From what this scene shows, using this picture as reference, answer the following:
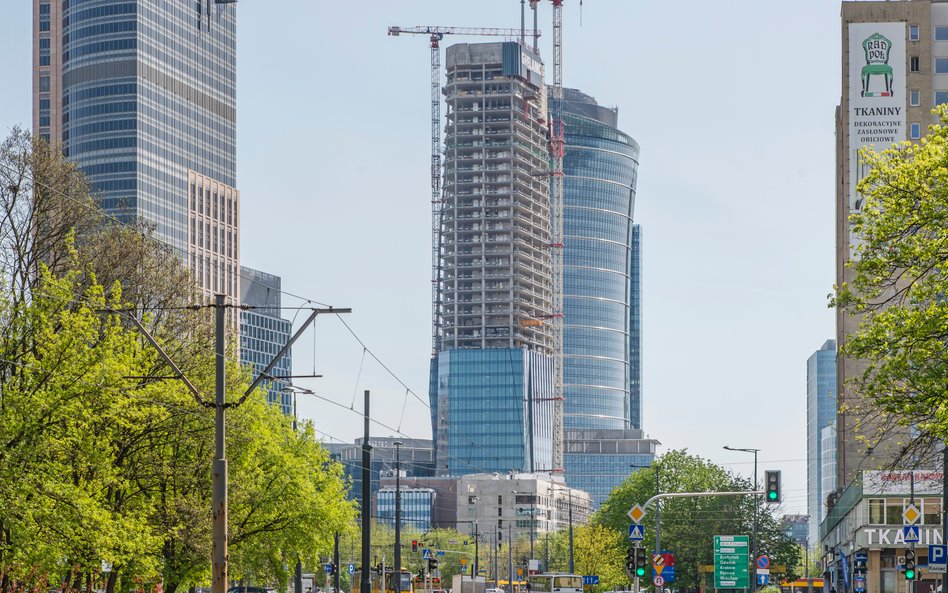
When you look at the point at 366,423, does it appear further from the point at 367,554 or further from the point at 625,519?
the point at 625,519

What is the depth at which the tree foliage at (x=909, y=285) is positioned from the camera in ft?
105

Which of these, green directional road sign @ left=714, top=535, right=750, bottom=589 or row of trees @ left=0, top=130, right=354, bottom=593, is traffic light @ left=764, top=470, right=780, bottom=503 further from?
green directional road sign @ left=714, top=535, right=750, bottom=589

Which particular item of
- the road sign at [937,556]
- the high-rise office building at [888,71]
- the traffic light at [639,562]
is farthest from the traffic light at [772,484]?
the high-rise office building at [888,71]

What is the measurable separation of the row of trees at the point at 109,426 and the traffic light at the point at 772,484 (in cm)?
1783

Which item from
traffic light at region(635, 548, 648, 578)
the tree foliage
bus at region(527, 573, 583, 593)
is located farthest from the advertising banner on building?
the tree foliage

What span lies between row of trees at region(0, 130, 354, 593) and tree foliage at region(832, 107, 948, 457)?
1613 centimetres

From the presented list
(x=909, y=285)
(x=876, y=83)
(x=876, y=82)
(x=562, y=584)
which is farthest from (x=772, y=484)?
(x=876, y=82)

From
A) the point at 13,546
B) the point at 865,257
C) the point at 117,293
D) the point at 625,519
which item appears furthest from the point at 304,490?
the point at 625,519

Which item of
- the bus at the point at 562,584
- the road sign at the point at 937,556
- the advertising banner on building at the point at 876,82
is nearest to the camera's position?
the road sign at the point at 937,556

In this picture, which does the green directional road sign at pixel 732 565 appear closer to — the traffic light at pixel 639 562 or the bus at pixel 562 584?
the bus at pixel 562 584

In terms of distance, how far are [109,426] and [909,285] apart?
79.8 feet

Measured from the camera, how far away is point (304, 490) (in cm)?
6050

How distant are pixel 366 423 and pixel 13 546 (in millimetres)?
21022

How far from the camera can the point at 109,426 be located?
45.8m
